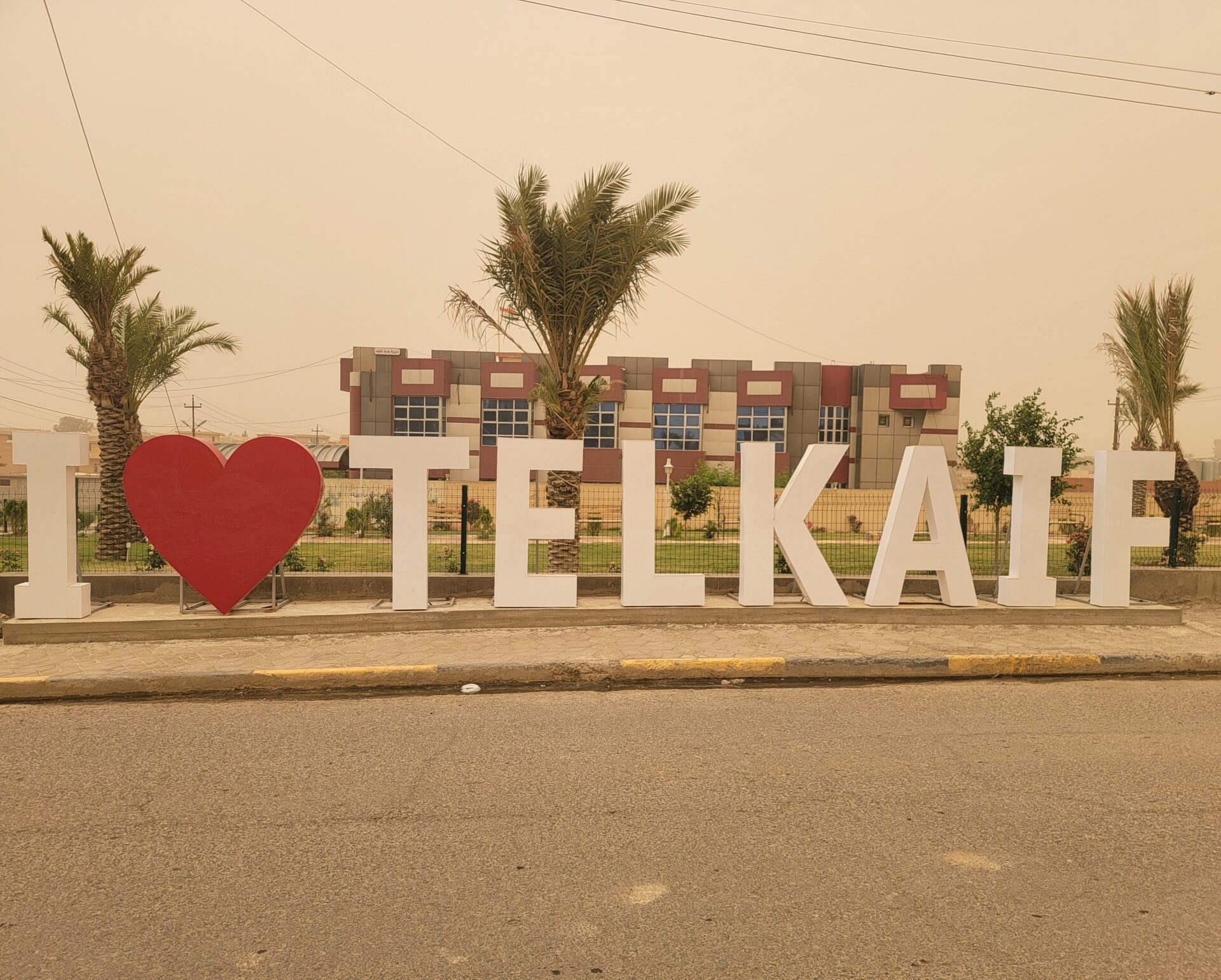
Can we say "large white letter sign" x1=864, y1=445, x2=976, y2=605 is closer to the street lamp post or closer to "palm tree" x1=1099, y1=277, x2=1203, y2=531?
"palm tree" x1=1099, y1=277, x2=1203, y2=531

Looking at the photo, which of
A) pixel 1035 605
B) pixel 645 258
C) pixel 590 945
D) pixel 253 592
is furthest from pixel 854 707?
pixel 645 258

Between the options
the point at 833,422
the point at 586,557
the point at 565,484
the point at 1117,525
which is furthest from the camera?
the point at 833,422

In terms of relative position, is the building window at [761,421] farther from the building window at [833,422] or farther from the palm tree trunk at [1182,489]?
the palm tree trunk at [1182,489]

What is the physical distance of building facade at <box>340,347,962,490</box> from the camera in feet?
162

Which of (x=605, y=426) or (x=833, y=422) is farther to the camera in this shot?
(x=833, y=422)

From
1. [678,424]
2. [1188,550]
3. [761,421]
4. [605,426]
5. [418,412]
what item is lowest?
[1188,550]

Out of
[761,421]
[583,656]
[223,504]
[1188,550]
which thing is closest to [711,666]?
[583,656]

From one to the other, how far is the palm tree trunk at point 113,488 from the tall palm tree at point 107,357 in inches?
0.5

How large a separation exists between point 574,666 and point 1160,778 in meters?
4.43

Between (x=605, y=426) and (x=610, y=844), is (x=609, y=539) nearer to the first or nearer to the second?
(x=610, y=844)

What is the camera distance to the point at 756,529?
10227mm

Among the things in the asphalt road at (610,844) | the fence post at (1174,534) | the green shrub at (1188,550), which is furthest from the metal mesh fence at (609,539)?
the asphalt road at (610,844)

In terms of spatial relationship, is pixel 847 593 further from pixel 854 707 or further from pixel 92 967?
pixel 92 967

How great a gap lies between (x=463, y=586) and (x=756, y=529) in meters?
3.74
